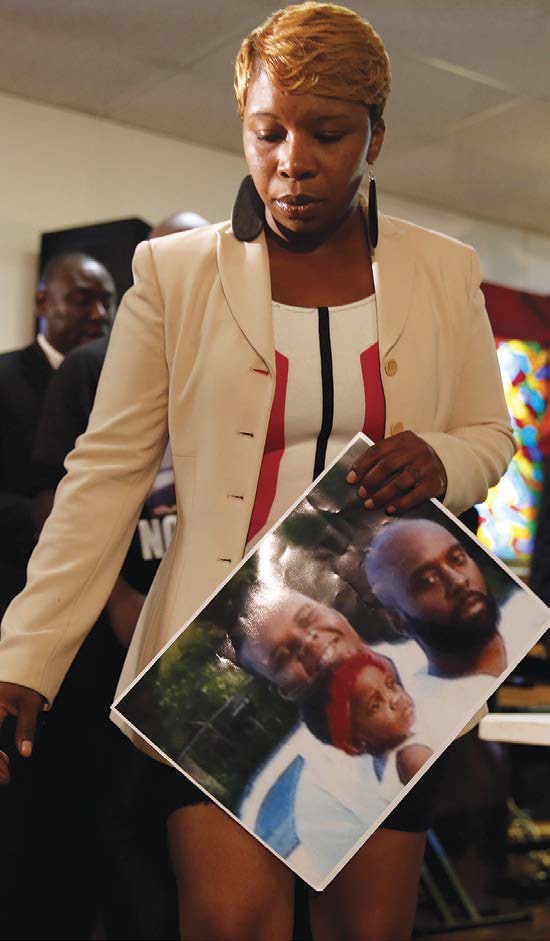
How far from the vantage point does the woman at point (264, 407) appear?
139 cm

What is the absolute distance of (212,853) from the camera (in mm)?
1386

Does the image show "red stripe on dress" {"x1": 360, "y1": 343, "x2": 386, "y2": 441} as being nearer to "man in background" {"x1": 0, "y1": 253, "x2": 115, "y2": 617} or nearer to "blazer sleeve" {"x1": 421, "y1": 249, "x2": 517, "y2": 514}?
"blazer sleeve" {"x1": 421, "y1": 249, "x2": 517, "y2": 514}

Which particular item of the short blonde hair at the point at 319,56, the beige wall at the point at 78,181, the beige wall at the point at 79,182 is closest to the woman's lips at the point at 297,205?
the short blonde hair at the point at 319,56

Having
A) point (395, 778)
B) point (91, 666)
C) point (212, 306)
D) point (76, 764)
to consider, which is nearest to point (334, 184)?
point (212, 306)

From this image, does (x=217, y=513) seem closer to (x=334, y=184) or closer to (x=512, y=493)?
(x=334, y=184)

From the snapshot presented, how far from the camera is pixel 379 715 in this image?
134 centimetres

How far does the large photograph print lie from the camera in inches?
52.7

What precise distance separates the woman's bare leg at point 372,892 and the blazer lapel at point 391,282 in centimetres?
55

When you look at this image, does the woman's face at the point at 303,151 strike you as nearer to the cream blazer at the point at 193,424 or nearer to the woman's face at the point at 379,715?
the cream blazer at the point at 193,424

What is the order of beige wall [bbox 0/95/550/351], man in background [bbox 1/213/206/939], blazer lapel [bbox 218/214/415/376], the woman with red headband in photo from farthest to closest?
1. beige wall [bbox 0/95/550/351]
2. man in background [bbox 1/213/206/939]
3. blazer lapel [bbox 218/214/415/376]
4. the woman with red headband in photo

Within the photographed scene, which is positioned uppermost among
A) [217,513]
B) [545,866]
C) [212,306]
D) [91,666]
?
[212,306]

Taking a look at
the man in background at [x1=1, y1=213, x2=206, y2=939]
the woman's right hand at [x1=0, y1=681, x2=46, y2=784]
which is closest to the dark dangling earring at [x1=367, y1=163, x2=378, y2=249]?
the woman's right hand at [x1=0, y1=681, x2=46, y2=784]

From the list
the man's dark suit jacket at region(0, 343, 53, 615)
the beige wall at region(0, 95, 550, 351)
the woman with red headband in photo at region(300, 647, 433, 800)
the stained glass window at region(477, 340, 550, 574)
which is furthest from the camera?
the stained glass window at region(477, 340, 550, 574)

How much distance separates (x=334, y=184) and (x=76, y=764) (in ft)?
5.73
